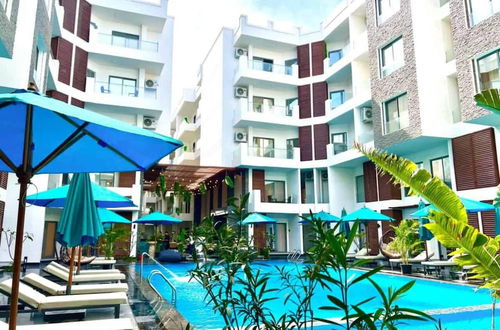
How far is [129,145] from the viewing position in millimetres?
3475

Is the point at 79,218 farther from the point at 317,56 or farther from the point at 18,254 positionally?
the point at 317,56

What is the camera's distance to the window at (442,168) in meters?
17.2

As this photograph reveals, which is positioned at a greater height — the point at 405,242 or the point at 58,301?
the point at 405,242

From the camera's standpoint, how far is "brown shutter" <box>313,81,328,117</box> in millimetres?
26672

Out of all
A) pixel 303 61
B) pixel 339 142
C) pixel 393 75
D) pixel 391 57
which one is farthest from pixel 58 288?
pixel 303 61

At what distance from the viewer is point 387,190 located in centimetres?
2053

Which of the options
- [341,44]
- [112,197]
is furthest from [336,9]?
[112,197]

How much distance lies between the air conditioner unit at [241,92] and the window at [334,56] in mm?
6292

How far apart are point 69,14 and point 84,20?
1.00 metres

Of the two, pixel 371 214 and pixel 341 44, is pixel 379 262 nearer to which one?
pixel 371 214

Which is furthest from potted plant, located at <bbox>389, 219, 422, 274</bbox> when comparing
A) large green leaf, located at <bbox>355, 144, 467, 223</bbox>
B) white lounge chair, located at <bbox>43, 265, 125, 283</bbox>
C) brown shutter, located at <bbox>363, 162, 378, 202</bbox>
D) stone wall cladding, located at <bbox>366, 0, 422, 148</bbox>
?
large green leaf, located at <bbox>355, 144, 467, 223</bbox>

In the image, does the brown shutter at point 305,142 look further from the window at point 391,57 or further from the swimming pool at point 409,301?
the swimming pool at point 409,301

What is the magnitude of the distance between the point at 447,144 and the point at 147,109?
16451 mm

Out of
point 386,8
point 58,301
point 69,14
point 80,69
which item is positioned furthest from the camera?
point 80,69
